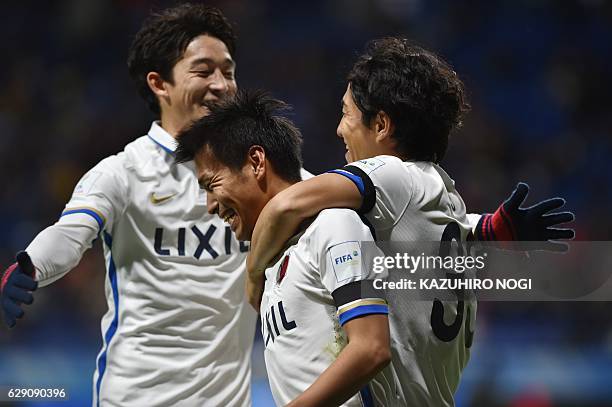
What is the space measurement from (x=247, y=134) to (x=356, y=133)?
291 millimetres

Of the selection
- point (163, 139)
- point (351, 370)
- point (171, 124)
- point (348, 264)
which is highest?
point (171, 124)

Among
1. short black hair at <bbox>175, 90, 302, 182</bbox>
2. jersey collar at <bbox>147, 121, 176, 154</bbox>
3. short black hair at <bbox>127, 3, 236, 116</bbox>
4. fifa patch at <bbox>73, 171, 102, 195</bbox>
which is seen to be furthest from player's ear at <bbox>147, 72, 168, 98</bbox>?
short black hair at <bbox>175, 90, 302, 182</bbox>

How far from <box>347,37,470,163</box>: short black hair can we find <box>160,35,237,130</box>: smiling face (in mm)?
983

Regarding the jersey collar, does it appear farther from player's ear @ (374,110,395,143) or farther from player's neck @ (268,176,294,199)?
player's ear @ (374,110,395,143)

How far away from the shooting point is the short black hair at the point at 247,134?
2.22 metres

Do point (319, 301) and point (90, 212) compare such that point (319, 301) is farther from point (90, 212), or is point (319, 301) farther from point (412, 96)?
point (90, 212)

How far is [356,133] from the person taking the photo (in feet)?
7.41

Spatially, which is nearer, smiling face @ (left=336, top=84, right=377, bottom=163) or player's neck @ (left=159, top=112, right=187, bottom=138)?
smiling face @ (left=336, top=84, right=377, bottom=163)

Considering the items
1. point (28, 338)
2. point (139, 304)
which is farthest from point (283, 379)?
point (28, 338)

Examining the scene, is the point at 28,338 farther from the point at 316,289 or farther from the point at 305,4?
the point at 305,4

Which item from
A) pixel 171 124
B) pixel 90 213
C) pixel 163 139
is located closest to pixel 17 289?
pixel 90 213

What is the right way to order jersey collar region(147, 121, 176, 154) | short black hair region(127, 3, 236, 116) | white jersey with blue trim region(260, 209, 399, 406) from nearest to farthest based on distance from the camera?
white jersey with blue trim region(260, 209, 399, 406) → jersey collar region(147, 121, 176, 154) → short black hair region(127, 3, 236, 116)

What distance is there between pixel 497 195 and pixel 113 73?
4.28m

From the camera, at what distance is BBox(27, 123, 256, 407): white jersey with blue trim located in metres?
2.89
